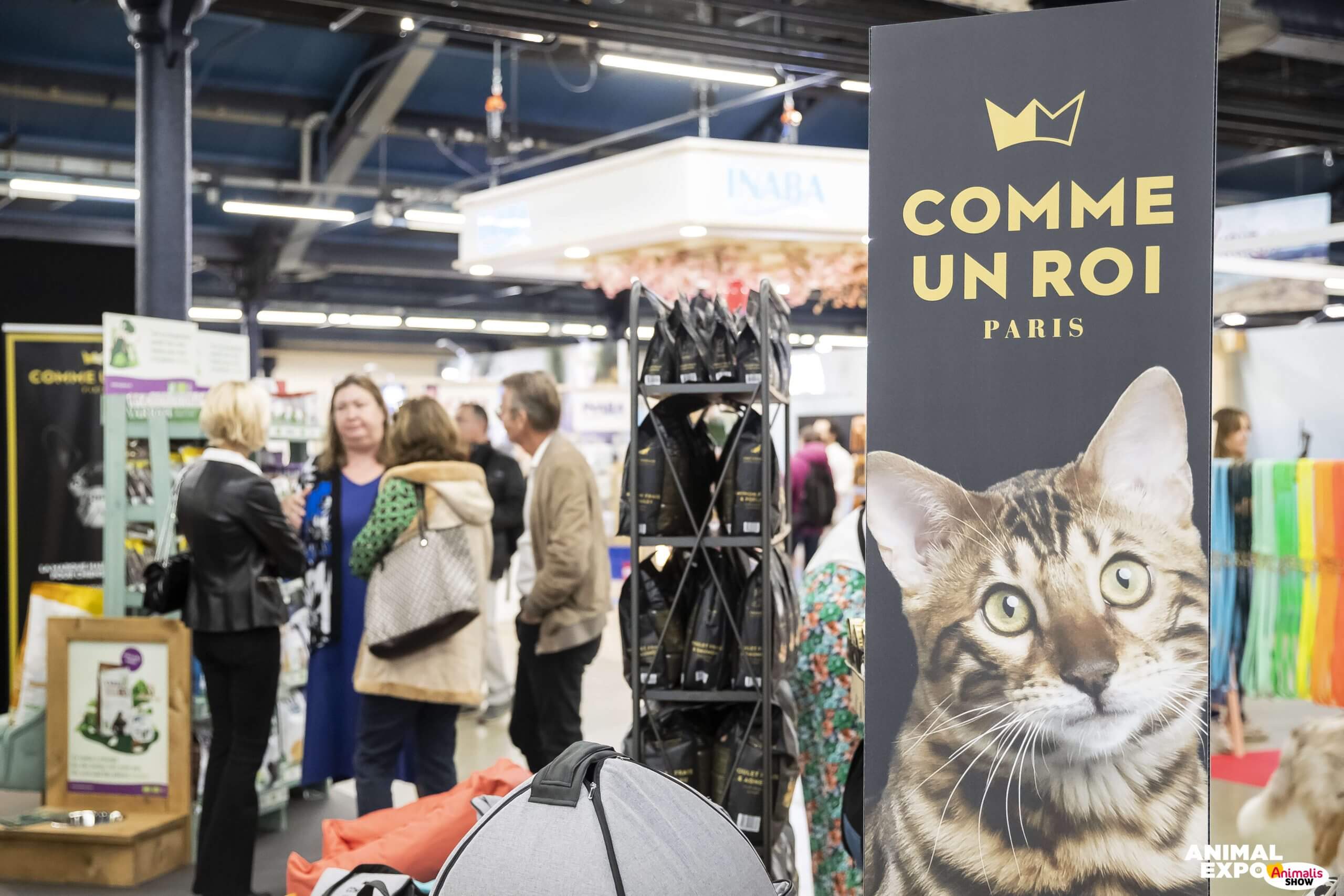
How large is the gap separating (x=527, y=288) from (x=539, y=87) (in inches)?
338

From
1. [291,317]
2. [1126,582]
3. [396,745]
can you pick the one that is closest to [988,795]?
[1126,582]

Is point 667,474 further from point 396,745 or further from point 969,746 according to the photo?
point 396,745

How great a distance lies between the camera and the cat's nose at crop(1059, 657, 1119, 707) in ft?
5.12

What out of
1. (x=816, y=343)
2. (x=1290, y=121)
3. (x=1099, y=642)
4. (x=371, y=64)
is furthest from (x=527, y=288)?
(x=1099, y=642)

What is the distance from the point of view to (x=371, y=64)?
35.7 ft

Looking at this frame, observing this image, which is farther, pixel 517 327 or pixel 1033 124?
pixel 517 327

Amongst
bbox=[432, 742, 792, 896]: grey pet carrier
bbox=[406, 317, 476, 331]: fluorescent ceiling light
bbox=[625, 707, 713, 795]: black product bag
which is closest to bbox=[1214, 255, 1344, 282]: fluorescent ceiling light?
bbox=[625, 707, 713, 795]: black product bag

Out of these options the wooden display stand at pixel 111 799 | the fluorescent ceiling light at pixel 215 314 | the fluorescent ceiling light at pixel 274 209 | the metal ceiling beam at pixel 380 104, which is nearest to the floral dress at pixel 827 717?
the wooden display stand at pixel 111 799

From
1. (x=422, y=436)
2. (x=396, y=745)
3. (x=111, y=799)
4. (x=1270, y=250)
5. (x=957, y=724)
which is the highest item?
(x=1270, y=250)

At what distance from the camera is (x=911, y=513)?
65.2 inches

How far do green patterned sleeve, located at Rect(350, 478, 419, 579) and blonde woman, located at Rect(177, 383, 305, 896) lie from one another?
20 cm

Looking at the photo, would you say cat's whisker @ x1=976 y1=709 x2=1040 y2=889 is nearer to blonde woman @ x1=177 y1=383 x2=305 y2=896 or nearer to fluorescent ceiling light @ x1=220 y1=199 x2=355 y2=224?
blonde woman @ x1=177 y1=383 x2=305 y2=896

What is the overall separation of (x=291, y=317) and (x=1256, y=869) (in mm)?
19804

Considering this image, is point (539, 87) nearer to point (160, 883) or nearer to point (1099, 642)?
point (160, 883)
